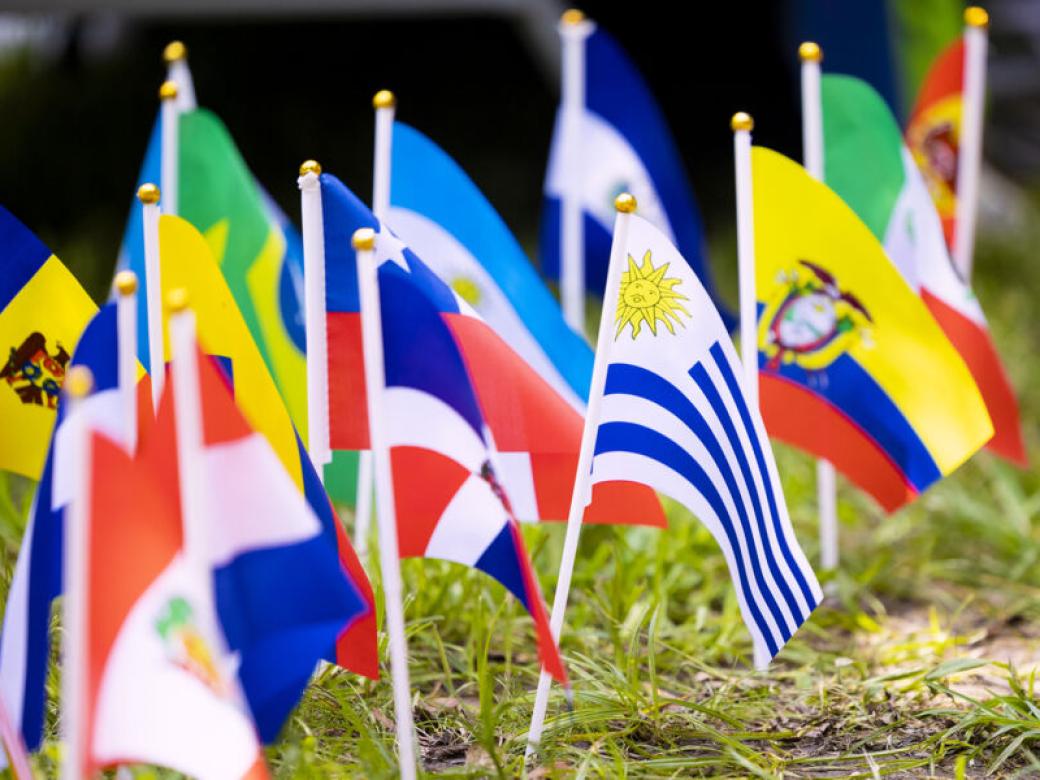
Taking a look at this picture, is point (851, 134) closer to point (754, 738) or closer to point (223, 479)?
point (754, 738)

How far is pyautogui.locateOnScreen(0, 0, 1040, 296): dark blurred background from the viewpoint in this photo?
6.31 m

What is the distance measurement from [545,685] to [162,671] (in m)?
0.76

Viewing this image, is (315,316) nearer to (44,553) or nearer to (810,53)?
(44,553)

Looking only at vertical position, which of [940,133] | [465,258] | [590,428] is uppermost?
[940,133]

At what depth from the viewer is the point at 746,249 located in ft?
8.93

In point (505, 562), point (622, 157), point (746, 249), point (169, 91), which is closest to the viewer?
point (505, 562)

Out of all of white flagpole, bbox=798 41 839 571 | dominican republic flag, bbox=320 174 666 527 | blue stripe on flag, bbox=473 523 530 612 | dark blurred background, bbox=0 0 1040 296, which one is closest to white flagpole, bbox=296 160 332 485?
dominican republic flag, bbox=320 174 666 527

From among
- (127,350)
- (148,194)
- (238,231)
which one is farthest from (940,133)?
(127,350)

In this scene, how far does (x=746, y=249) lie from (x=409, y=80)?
18.0ft

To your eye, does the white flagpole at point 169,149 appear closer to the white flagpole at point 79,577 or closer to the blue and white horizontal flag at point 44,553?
the blue and white horizontal flag at point 44,553

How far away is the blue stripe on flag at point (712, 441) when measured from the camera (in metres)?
2.48

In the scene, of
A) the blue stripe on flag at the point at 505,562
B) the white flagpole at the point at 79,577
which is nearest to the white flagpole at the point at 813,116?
the blue stripe on flag at the point at 505,562

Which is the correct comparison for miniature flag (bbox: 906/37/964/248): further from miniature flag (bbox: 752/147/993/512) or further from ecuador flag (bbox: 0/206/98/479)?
ecuador flag (bbox: 0/206/98/479)

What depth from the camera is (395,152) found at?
3135 mm
